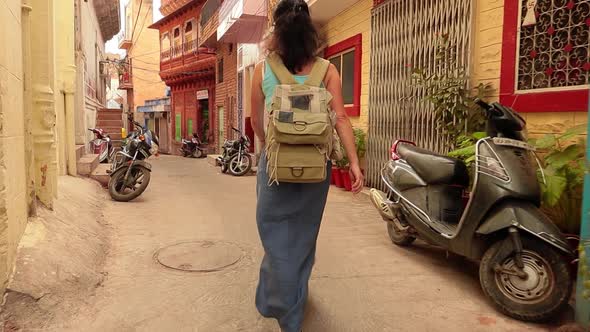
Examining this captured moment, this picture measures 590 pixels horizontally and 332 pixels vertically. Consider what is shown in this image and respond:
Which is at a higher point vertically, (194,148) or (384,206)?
(384,206)

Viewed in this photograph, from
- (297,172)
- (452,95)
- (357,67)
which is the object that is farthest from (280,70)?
(357,67)

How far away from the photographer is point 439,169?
3666 mm

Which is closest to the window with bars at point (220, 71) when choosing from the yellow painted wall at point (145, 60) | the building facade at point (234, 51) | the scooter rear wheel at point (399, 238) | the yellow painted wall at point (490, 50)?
the building facade at point (234, 51)

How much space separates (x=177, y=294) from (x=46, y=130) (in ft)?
6.89

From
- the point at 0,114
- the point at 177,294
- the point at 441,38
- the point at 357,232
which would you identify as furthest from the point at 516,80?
the point at 0,114

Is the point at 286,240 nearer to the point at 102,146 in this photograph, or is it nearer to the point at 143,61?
the point at 102,146

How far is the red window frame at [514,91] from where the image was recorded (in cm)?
378

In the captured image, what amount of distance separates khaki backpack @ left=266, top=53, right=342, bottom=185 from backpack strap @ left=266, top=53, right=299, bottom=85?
0.03 m

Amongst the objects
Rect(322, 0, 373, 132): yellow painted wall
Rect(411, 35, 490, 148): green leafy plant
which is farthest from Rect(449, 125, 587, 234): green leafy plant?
Rect(322, 0, 373, 132): yellow painted wall

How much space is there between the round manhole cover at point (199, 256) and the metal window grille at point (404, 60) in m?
2.96

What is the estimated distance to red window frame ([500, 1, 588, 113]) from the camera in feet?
12.4

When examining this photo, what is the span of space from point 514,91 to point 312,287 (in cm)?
278

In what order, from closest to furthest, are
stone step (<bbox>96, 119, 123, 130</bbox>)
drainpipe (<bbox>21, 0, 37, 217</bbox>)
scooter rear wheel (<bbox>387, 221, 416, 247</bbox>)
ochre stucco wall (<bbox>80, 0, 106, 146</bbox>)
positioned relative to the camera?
drainpipe (<bbox>21, 0, 37, 217</bbox>) < scooter rear wheel (<bbox>387, 221, 416, 247</bbox>) < ochre stucco wall (<bbox>80, 0, 106, 146</bbox>) < stone step (<bbox>96, 119, 123, 130</bbox>)

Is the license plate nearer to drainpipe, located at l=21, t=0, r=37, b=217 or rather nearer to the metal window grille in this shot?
the metal window grille
